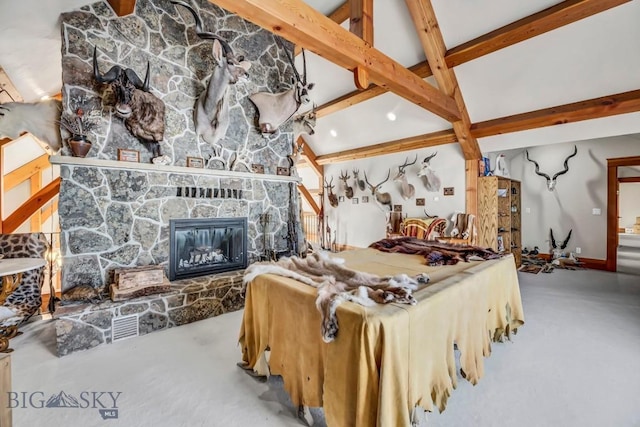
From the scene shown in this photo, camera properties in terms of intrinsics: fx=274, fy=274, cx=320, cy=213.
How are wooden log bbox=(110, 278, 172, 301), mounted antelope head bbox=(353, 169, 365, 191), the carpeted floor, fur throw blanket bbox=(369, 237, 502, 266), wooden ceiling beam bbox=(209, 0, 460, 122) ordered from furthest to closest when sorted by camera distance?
mounted antelope head bbox=(353, 169, 365, 191) < wooden log bbox=(110, 278, 172, 301) < fur throw blanket bbox=(369, 237, 502, 266) < wooden ceiling beam bbox=(209, 0, 460, 122) < the carpeted floor

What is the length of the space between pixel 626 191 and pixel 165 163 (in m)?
15.1

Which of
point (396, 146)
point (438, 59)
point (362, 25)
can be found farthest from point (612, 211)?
point (362, 25)

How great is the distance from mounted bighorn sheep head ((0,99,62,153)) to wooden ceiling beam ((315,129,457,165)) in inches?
223

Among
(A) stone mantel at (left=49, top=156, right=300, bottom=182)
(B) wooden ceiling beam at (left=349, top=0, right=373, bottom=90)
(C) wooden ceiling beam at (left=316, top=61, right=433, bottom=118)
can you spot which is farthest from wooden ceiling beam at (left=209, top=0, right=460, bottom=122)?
(A) stone mantel at (left=49, top=156, right=300, bottom=182)

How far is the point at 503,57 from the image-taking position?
3.96 metres

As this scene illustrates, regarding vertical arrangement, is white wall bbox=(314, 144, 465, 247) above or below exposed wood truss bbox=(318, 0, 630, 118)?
below

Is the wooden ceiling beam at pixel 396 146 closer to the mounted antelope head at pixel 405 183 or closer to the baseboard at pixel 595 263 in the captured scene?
the mounted antelope head at pixel 405 183

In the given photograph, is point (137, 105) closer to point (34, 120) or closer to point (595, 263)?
point (34, 120)

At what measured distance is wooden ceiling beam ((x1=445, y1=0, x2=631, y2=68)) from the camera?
3044 mm

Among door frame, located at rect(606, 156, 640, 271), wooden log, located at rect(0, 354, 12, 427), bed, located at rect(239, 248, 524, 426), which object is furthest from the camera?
door frame, located at rect(606, 156, 640, 271)

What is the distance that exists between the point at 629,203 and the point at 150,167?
15.6m

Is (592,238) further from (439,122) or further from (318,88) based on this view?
(318,88)

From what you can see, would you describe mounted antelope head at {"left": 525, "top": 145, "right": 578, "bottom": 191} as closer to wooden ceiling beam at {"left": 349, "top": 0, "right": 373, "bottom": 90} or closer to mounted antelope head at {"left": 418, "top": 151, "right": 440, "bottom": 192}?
mounted antelope head at {"left": 418, "top": 151, "right": 440, "bottom": 192}

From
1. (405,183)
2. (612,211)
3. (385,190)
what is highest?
(405,183)
